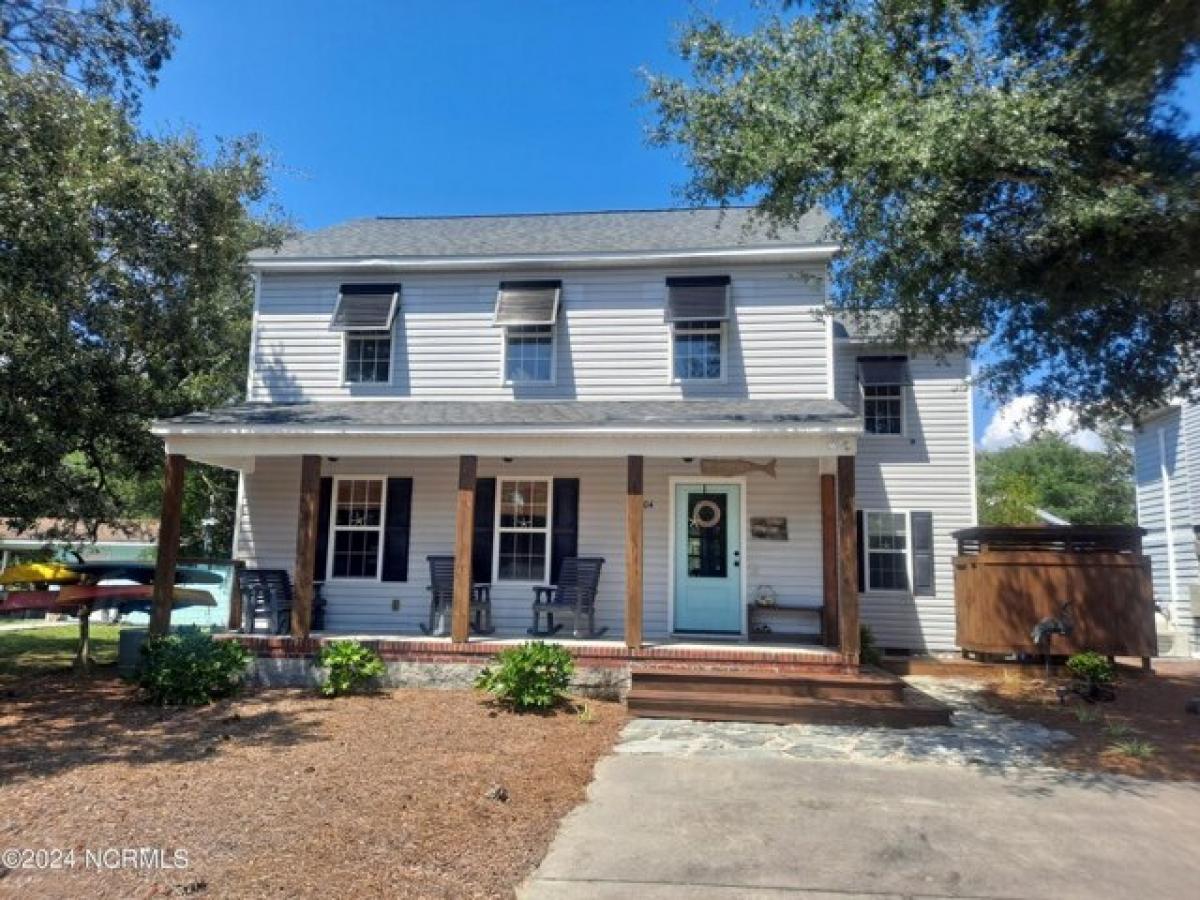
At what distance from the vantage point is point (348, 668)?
9125 mm

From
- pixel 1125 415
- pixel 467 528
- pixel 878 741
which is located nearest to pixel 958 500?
A: pixel 1125 415

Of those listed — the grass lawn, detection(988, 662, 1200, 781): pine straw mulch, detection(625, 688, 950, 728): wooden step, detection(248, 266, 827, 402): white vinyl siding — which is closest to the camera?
detection(988, 662, 1200, 781): pine straw mulch

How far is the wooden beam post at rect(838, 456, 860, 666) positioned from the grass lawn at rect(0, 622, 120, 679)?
33.2 feet

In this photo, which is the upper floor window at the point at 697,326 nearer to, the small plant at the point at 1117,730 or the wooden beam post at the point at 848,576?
the wooden beam post at the point at 848,576

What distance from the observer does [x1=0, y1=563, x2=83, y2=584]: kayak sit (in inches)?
394

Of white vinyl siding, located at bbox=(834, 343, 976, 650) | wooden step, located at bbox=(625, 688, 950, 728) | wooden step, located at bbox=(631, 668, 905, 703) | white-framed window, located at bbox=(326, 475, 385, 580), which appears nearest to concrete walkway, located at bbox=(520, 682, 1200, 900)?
wooden step, located at bbox=(625, 688, 950, 728)

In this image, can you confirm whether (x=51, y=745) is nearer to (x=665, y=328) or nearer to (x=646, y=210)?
(x=665, y=328)

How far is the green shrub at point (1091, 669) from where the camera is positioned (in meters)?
9.30

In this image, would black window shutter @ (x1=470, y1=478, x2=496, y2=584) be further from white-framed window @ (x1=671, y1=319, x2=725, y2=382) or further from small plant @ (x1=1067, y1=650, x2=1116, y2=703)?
small plant @ (x1=1067, y1=650, x2=1116, y2=703)

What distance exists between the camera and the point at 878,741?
291 inches

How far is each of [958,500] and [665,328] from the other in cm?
554

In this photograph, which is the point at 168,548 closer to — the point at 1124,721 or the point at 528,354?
the point at 528,354

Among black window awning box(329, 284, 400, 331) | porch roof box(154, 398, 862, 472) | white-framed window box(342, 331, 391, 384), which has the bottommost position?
porch roof box(154, 398, 862, 472)

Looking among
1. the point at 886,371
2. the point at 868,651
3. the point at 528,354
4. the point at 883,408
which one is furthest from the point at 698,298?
the point at 868,651
